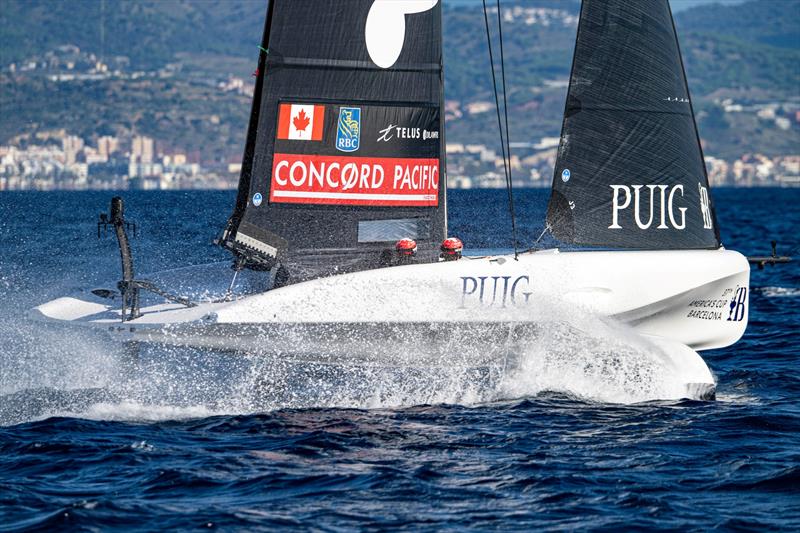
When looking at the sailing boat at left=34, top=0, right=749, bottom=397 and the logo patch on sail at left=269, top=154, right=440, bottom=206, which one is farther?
the logo patch on sail at left=269, top=154, right=440, bottom=206

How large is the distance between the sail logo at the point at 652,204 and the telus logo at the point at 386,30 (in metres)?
2.49

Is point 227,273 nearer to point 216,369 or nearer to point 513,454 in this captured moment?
point 216,369

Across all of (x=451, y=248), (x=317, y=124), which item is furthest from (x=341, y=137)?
(x=451, y=248)

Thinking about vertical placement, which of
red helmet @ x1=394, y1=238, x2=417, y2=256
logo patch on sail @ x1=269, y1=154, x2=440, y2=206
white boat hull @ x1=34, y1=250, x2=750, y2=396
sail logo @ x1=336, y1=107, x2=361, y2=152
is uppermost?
sail logo @ x1=336, y1=107, x2=361, y2=152

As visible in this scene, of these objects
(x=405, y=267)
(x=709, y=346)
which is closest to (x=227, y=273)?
(x=405, y=267)

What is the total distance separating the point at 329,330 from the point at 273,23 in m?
2.91

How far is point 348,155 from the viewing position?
11.8 meters

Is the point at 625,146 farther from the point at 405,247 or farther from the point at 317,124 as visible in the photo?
the point at 317,124

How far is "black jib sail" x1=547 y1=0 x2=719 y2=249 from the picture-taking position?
12.1 meters

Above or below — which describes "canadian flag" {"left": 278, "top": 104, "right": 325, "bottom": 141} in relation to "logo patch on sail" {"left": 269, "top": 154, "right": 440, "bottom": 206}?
above

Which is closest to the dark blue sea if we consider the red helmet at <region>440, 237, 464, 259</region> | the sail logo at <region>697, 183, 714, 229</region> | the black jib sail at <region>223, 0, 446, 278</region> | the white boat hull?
the white boat hull

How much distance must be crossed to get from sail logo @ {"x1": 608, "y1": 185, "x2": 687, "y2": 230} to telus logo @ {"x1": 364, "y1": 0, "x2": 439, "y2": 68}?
2.49 metres

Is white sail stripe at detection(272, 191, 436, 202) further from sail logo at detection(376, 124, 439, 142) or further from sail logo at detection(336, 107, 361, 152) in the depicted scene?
sail logo at detection(376, 124, 439, 142)

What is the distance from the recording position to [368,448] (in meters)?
9.43
